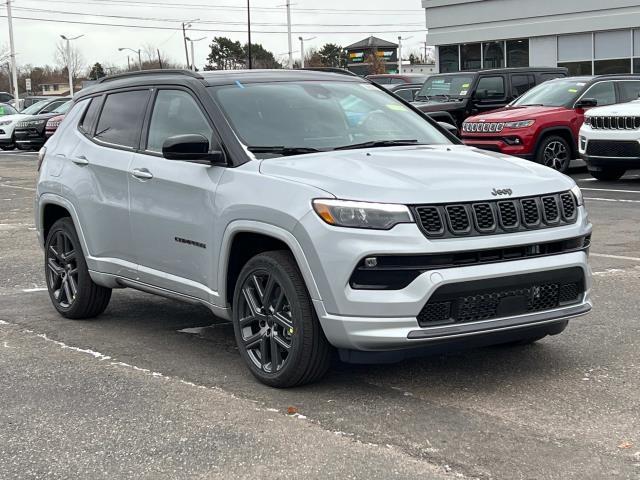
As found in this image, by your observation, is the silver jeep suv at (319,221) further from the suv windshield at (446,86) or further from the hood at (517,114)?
the suv windshield at (446,86)

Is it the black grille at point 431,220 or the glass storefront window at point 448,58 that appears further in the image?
the glass storefront window at point 448,58

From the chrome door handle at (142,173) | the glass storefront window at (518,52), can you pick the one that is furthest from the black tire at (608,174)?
the glass storefront window at (518,52)

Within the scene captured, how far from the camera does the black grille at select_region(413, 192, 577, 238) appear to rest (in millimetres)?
4680

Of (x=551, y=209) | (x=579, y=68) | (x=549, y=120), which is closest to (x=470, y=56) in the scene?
(x=579, y=68)

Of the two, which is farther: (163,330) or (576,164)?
(576,164)

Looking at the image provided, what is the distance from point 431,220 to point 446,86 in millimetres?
16046

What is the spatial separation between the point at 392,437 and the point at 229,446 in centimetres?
73

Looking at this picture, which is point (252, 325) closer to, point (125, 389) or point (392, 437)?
point (125, 389)

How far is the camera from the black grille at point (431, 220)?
4.66 metres

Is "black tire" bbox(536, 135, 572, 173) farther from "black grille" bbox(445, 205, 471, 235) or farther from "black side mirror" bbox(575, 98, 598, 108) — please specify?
"black grille" bbox(445, 205, 471, 235)

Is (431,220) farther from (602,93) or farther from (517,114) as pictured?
(602,93)

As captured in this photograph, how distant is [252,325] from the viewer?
5328mm

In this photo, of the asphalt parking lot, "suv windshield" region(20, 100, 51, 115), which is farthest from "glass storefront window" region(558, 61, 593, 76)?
the asphalt parking lot

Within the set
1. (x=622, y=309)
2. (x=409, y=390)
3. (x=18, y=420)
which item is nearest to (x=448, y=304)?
(x=409, y=390)
